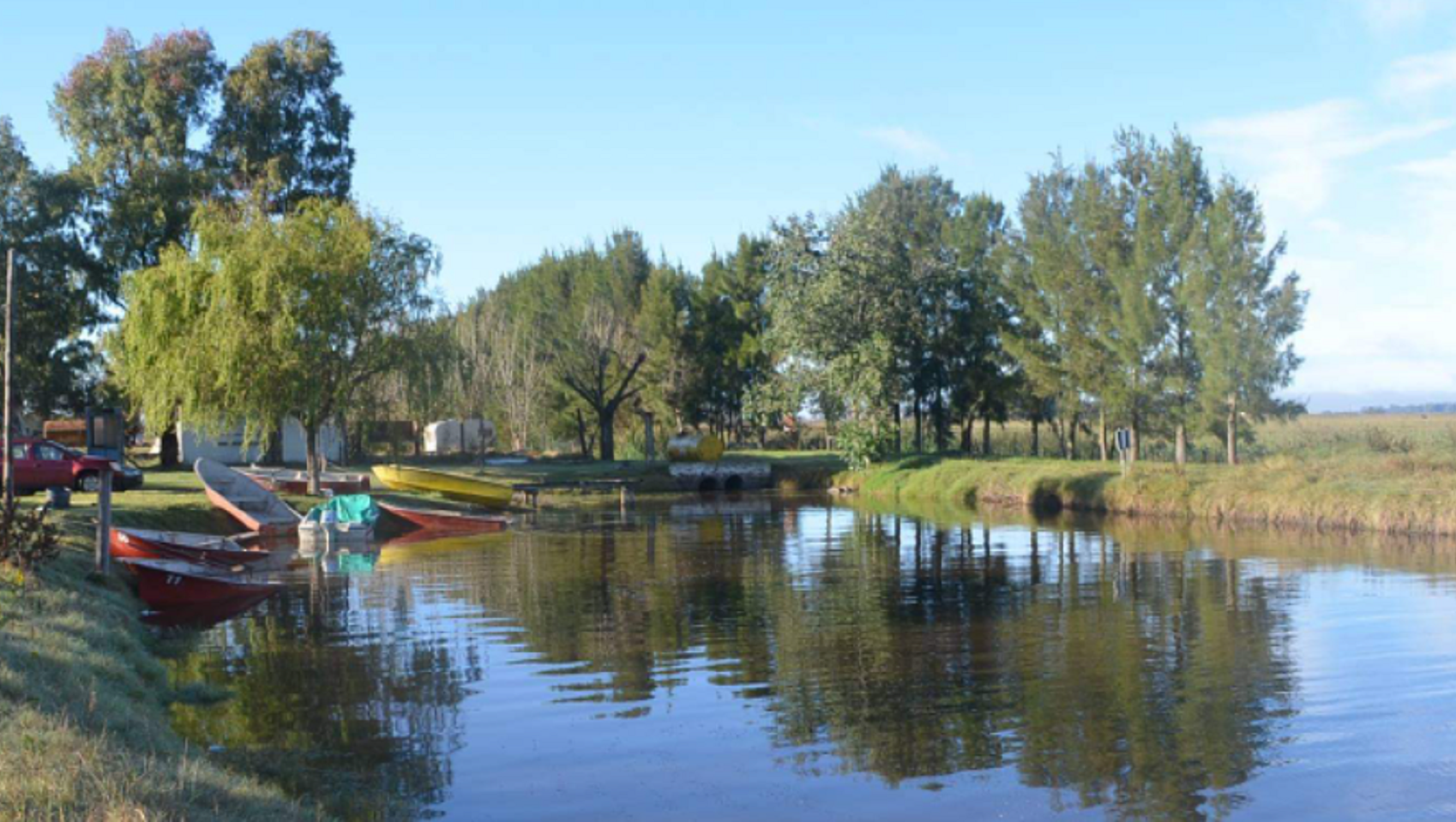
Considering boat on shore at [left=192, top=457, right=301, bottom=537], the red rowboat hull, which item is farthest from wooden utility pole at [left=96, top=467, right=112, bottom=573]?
the red rowboat hull

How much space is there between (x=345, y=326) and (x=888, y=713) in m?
32.2

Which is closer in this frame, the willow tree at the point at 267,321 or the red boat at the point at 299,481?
the willow tree at the point at 267,321

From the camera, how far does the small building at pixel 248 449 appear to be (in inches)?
2309

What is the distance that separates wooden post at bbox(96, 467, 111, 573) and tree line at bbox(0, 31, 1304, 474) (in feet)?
60.1

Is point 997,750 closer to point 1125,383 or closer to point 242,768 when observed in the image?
point 242,768

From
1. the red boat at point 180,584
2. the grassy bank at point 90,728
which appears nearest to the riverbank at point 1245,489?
the red boat at point 180,584

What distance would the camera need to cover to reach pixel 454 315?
53094 mm

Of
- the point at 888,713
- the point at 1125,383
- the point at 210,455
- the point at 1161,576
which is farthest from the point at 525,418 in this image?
the point at 888,713

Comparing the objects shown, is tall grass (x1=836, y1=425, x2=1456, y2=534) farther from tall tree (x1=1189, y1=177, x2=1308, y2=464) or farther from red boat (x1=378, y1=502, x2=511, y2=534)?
red boat (x1=378, y1=502, x2=511, y2=534)

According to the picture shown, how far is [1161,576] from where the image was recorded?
27.0 metres

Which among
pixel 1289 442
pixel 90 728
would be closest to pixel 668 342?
pixel 1289 442

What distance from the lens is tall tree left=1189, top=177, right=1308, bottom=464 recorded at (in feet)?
155

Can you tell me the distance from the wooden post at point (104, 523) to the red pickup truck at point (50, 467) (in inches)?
623

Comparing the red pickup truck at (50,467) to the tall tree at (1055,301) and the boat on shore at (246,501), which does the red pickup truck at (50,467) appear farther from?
the tall tree at (1055,301)
